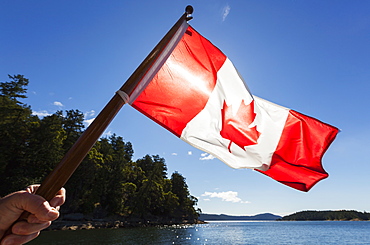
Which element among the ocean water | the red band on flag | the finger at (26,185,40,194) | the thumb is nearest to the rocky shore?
the ocean water

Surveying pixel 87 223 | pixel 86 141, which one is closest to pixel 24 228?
pixel 86 141

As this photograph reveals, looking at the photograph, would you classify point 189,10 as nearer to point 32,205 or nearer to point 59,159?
point 32,205

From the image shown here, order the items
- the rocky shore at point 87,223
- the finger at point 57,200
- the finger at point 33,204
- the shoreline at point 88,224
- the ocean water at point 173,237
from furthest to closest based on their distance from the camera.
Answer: the rocky shore at point 87,223 < the shoreline at point 88,224 < the ocean water at point 173,237 < the finger at point 57,200 < the finger at point 33,204

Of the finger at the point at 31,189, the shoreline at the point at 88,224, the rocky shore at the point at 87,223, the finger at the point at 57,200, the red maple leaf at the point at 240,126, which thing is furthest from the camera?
the rocky shore at the point at 87,223

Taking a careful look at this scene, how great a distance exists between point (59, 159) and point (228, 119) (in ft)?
165

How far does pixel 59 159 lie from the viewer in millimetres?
48719

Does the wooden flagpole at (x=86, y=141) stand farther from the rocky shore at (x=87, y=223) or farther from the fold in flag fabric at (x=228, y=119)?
the rocky shore at (x=87, y=223)

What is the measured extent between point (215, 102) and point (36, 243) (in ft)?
112

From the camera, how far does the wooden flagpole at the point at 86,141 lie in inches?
74.0

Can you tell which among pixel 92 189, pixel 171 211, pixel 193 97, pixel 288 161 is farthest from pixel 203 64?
pixel 171 211

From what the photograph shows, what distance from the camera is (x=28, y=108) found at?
4809 cm

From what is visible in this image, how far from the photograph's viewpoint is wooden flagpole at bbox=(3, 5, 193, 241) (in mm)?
1879

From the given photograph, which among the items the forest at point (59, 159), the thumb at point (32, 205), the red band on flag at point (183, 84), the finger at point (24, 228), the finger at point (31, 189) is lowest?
the forest at point (59, 159)

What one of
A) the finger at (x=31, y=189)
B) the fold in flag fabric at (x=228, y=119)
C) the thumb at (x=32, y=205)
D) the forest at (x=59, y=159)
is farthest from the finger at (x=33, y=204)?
the forest at (x=59, y=159)
